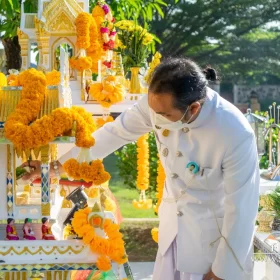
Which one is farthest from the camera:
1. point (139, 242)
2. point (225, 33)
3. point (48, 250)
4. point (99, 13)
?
point (225, 33)

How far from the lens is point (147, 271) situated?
19.8 ft

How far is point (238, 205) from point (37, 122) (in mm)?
907

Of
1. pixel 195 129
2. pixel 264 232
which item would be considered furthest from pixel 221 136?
pixel 264 232

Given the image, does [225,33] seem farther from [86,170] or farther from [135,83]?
[86,170]

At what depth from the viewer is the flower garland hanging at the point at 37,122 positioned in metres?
2.74

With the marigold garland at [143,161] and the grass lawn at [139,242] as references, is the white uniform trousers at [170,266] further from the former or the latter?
the grass lawn at [139,242]

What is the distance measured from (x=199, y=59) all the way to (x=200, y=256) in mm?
18281

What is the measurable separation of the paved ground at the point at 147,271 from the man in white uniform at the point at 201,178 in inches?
84.2

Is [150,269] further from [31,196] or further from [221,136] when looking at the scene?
[221,136]

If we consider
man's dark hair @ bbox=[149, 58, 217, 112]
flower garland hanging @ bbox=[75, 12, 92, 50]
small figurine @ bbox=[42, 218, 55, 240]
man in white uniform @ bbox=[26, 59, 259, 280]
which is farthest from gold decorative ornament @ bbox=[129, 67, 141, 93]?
man's dark hair @ bbox=[149, 58, 217, 112]

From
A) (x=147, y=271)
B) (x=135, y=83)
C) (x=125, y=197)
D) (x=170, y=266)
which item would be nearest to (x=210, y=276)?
(x=170, y=266)

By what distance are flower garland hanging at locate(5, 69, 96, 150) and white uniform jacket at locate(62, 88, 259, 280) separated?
318mm

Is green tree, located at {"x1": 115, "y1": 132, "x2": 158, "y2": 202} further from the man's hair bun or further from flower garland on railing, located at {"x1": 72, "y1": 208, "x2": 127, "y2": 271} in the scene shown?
the man's hair bun

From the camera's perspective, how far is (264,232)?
162 inches
